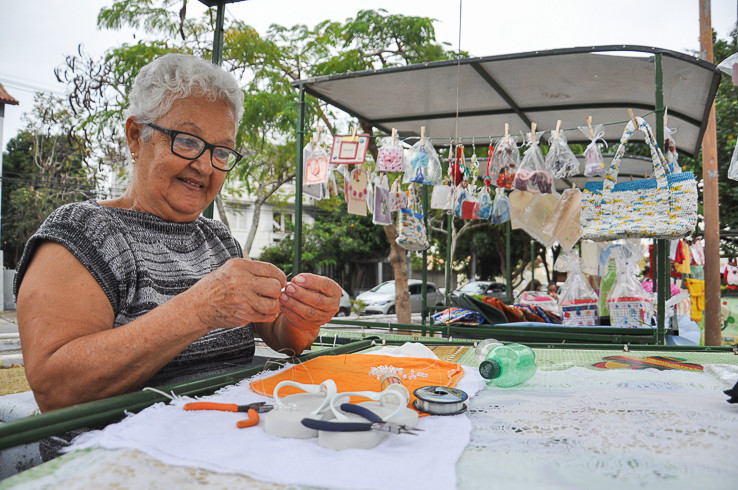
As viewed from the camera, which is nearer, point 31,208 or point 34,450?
point 34,450

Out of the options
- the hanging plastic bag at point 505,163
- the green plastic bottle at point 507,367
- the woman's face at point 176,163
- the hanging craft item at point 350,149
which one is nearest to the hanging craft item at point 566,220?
the hanging plastic bag at point 505,163

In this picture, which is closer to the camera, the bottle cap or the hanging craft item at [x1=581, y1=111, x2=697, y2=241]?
the bottle cap

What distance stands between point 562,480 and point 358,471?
0.30 meters

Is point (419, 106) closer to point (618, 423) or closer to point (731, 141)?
point (618, 423)

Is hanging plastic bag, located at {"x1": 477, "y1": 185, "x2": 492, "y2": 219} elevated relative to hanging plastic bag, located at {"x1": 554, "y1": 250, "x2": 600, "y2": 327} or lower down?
elevated

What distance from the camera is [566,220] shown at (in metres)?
5.15

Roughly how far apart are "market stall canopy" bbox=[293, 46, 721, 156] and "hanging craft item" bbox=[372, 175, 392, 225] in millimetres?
706

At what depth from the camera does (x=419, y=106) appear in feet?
15.9

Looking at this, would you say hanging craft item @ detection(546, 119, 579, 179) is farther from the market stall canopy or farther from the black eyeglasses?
the black eyeglasses

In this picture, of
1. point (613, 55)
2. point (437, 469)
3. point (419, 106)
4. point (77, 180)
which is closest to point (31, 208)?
point (77, 180)

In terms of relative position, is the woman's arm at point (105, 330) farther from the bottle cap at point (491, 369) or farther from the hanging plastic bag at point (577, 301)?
the hanging plastic bag at point (577, 301)

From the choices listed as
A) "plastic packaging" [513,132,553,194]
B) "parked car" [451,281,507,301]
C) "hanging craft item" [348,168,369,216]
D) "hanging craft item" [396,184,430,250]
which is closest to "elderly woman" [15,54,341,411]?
"plastic packaging" [513,132,553,194]

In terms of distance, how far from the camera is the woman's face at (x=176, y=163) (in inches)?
58.7

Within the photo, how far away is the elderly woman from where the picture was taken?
42.7 inches
